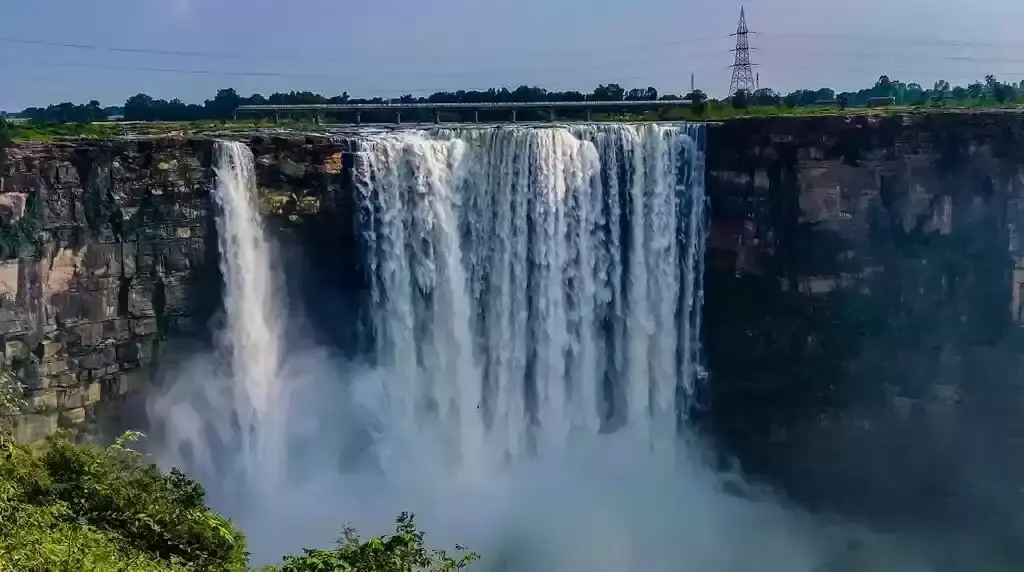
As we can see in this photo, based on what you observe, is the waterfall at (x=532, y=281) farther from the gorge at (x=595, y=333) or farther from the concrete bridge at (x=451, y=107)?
the concrete bridge at (x=451, y=107)

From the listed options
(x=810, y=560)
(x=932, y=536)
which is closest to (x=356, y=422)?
(x=810, y=560)

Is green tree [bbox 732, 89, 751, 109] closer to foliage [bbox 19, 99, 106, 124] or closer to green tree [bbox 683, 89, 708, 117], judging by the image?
green tree [bbox 683, 89, 708, 117]

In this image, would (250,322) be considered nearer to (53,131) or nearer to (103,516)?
(53,131)

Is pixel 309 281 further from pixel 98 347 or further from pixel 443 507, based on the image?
pixel 443 507

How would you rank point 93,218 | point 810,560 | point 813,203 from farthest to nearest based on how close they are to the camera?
1. point 813,203
2. point 810,560
3. point 93,218

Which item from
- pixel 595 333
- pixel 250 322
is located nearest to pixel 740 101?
pixel 595 333

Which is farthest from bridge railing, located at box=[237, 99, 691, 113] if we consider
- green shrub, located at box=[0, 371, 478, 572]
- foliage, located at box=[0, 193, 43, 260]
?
green shrub, located at box=[0, 371, 478, 572]
